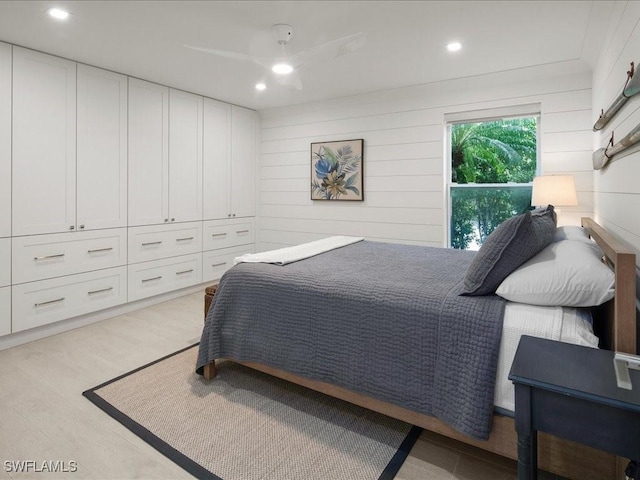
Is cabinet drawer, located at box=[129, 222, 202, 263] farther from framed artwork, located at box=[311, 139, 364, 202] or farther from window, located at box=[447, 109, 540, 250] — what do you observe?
window, located at box=[447, 109, 540, 250]

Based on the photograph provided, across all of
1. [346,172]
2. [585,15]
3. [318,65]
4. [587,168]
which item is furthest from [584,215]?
[318,65]

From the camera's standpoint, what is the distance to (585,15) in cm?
261

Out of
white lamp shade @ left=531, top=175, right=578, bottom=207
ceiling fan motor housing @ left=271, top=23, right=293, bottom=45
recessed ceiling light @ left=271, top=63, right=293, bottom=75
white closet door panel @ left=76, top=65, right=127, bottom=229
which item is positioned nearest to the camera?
ceiling fan motor housing @ left=271, top=23, right=293, bottom=45

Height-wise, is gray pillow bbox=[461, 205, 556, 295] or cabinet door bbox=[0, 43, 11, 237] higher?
cabinet door bbox=[0, 43, 11, 237]

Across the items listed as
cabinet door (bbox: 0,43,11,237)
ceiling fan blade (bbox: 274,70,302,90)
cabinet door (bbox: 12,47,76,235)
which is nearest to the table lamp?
ceiling fan blade (bbox: 274,70,302,90)

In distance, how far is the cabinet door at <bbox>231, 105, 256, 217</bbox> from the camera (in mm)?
5168

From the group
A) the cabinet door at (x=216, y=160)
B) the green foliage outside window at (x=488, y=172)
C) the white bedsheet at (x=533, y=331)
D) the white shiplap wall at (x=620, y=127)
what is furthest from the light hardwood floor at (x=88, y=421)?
the green foliage outside window at (x=488, y=172)

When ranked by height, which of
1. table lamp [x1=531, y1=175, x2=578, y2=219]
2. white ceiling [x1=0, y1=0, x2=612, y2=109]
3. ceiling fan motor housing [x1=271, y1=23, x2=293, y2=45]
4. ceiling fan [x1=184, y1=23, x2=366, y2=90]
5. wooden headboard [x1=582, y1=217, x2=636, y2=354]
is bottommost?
wooden headboard [x1=582, y1=217, x2=636, y2=354]

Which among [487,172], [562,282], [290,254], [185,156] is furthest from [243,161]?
[562,282]

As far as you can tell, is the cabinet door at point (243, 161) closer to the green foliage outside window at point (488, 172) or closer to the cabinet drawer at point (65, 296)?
the cabinet drawer at point (65, 296)

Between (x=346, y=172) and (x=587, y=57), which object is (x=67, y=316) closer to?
(x=346, y=172)

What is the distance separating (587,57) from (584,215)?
4.50ft

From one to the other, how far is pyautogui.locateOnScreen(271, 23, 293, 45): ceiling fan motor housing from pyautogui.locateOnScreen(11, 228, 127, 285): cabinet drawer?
2441 millimetres

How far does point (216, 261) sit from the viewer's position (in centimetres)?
500
